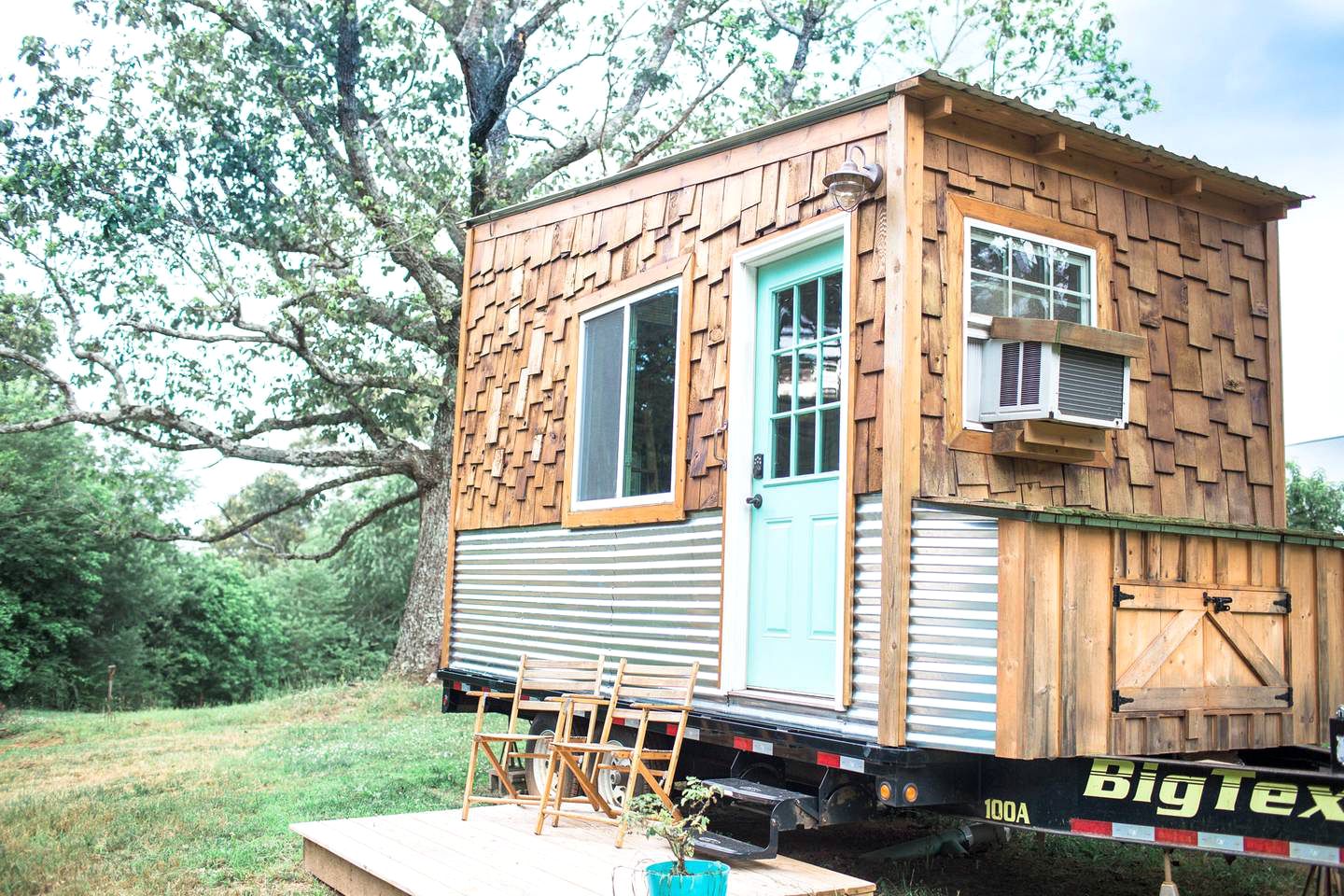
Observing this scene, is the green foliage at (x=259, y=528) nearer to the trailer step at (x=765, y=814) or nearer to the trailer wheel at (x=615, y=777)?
the trailer wheel at (x=615, y=777)

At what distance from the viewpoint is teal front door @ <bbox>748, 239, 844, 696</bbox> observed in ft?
16.1

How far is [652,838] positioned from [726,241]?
8.81 feet

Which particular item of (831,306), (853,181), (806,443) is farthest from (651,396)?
(853,181)

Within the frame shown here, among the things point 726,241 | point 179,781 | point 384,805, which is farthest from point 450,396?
point 726,241

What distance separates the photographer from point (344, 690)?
45.1 feet

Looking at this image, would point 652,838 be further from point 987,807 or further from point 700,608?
point 987,807

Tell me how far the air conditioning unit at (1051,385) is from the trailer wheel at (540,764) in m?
3.29

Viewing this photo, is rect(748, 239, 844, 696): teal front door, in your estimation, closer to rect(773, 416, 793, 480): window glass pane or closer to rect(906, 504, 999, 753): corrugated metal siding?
rect(773, 416, 793, 480): window glass pane

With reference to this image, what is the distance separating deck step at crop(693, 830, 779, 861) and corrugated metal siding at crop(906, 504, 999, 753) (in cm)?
70

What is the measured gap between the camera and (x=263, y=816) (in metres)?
7.22

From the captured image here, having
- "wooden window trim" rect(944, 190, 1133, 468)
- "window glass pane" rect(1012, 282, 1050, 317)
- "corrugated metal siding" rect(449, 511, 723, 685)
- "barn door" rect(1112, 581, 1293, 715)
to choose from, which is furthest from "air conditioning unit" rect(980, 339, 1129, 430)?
"corrugated metal siding" rect(449, 511, 723, 685)

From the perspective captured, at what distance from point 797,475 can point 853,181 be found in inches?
49.6

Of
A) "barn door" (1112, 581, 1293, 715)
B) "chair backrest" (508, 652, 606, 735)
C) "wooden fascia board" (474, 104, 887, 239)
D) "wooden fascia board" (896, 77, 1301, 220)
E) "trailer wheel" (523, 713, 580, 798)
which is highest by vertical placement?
"wooden fascia board" (474, 104, 887, 239)

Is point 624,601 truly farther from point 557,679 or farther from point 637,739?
point 637,739
